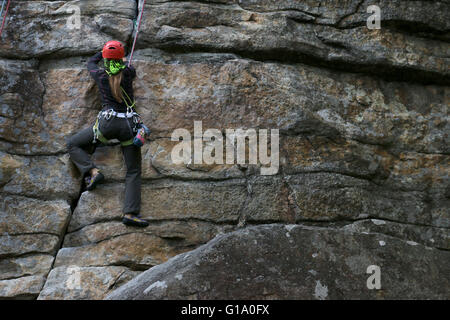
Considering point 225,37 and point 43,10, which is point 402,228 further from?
point 43,10

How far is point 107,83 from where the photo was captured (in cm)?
764

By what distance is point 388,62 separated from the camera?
8.53m

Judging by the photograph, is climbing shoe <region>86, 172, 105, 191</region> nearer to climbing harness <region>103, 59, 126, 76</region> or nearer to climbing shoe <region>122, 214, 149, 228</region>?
climbing shoe <region>122, 214, 149, 228</region>

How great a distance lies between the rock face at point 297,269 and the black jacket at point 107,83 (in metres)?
2.80

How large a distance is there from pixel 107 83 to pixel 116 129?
720 mm

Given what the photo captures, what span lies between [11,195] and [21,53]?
2352 mm

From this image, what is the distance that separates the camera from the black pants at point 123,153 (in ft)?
24.5

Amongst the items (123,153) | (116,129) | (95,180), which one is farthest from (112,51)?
(95,180)

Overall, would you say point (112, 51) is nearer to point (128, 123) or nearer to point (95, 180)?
point (128, 123)

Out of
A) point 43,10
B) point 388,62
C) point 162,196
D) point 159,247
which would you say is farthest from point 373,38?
point 43,10

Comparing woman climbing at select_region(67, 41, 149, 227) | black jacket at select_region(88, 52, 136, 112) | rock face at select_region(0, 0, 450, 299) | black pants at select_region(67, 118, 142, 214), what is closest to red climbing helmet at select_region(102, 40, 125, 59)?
woman climbing at select_region(67, 41, 149, 227)

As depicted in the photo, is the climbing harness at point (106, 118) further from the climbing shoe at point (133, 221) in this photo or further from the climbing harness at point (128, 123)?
the climbing shoe at point (133, 221)

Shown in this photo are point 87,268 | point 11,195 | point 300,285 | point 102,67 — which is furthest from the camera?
point 102,67

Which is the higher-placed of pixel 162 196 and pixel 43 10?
pixel 43 10
